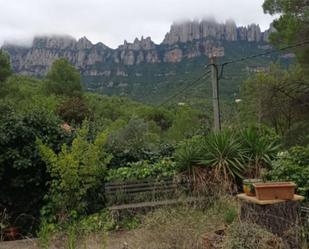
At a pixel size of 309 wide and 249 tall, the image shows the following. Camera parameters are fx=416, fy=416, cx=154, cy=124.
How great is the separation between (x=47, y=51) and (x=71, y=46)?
19.2ft

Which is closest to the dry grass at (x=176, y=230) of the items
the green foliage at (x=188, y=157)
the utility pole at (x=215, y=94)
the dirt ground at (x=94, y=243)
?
the dirt ground at (x=94, y=243)

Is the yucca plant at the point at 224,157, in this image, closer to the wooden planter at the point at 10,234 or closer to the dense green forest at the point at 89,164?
the dense green forest at the point at 89,164

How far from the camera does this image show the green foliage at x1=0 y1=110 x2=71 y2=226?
26.6ft

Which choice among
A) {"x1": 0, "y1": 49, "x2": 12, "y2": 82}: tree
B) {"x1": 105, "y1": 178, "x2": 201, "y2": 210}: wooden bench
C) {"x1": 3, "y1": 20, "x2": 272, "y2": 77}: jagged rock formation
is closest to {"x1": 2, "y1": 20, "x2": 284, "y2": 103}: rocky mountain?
{"x1": 3, "y1": 20, "x2": 272, "y2": 77}: jagged rock formation

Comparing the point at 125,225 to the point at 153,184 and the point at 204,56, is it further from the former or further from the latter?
the point at 204,56

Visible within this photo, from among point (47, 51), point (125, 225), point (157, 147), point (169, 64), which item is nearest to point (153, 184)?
point (125, 225)

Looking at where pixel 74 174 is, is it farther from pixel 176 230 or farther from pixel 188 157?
pixel 176 230

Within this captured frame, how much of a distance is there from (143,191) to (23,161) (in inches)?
95.0

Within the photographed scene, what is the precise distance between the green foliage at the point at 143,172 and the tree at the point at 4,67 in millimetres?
19547

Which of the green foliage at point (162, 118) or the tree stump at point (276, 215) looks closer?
the tree stump at point (276, 215)

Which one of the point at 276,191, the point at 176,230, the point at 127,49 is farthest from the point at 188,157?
the point at 127,49

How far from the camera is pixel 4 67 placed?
84.3ft

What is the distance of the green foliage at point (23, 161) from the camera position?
812 cm

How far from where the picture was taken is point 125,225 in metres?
7.01
